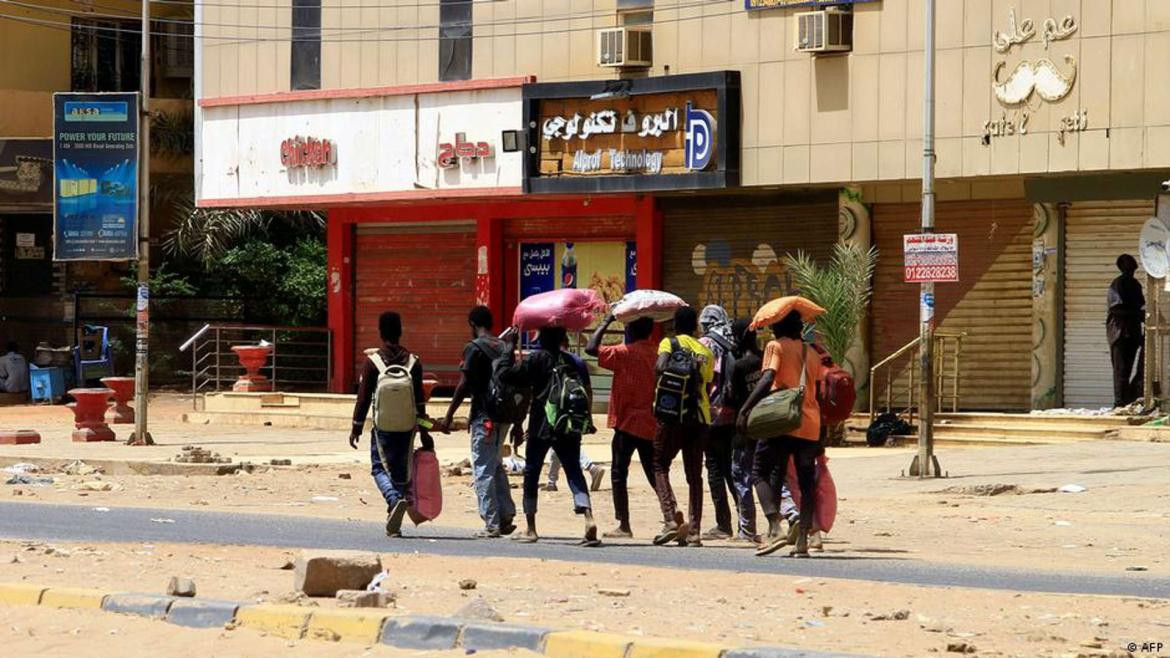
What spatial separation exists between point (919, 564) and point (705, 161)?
1497 centimetres

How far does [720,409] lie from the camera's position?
15703 millimetres

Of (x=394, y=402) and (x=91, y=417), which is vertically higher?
(x=394, y=402)

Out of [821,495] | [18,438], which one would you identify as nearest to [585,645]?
[821,495]

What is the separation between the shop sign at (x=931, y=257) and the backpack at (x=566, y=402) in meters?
6.74

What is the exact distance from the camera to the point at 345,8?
109 ft

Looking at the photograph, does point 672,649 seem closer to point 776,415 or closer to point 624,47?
point 776,415

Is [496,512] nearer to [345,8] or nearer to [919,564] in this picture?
[919,564]

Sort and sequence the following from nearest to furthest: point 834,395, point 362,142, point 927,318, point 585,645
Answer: point 585,645 < point 834,395 < point 927,318 < point 362,142

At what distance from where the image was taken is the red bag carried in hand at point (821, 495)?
586 inches

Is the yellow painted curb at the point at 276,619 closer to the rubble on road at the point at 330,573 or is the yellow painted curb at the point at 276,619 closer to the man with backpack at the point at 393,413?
the rubble on road at the point at 330,573

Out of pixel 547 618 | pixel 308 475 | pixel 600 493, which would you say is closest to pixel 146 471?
pixel 308 475

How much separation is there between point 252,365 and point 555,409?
65.1 ft

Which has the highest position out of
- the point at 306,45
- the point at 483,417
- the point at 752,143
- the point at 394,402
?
the point at 306,45

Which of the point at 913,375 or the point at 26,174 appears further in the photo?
the point at 26,174
